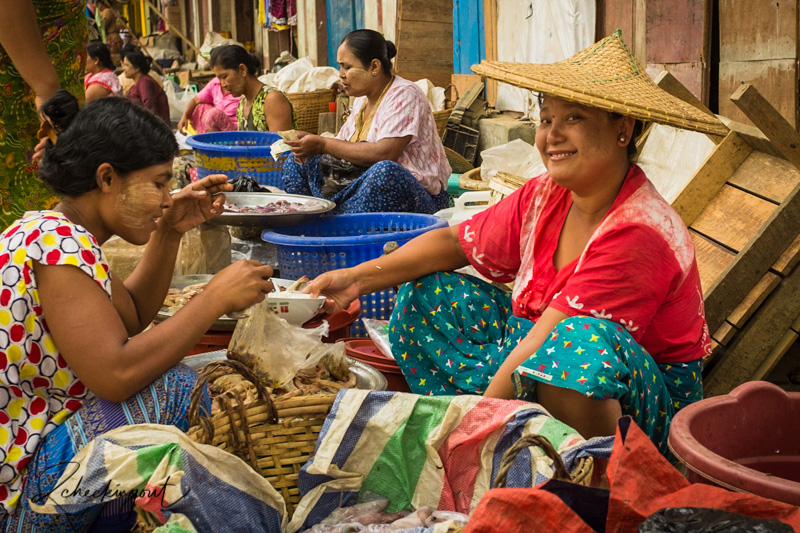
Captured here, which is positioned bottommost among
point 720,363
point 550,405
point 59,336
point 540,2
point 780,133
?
point 720,363

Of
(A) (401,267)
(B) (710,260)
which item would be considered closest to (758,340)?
(B) (710,260)

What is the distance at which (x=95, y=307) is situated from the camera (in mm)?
1750

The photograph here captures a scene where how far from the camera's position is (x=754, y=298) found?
8.95 ft

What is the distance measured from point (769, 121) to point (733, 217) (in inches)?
18.1

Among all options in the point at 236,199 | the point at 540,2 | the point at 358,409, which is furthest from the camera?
the point at 540,2

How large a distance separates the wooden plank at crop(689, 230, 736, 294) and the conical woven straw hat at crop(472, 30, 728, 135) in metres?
0.82

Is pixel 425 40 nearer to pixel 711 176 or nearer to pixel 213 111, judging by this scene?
pixel 213 111

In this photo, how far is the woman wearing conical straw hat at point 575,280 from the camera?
6.56 feet

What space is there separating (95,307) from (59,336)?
0.09 m

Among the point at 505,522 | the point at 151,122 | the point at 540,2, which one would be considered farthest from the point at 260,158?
the point at 505,522

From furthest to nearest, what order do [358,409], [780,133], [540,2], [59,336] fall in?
1. [540,2]
2. [780,133]
3. [358,409]
4. [59,336]

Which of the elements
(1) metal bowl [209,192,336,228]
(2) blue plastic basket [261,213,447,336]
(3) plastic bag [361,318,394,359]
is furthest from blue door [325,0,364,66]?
(3) plastic bag [361,318,394,359]

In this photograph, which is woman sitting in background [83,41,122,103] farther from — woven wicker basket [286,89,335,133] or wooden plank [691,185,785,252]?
wooden plank [691,185,785,252]

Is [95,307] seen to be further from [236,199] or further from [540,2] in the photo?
[540,2]
